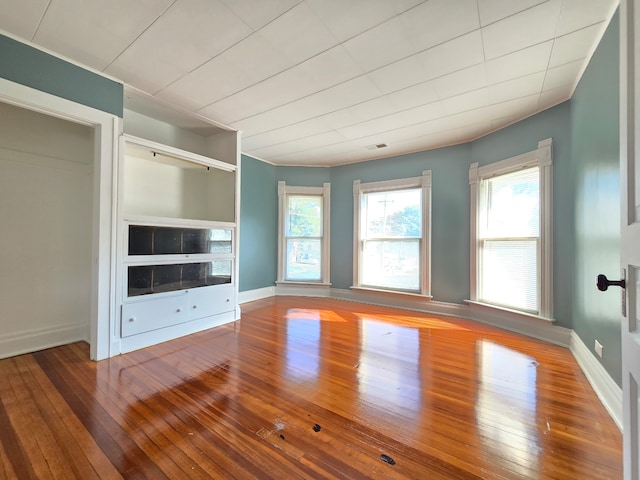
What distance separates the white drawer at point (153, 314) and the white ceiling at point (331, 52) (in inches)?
86.2

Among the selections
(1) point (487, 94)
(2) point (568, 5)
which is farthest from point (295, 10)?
(1) point (487, 94)

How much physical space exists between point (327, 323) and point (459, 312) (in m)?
2.01

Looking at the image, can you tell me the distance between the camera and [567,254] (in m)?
2.88

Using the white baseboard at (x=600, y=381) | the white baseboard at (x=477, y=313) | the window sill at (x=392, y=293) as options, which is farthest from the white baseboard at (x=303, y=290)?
the white baseboard at (x=600, y=381)

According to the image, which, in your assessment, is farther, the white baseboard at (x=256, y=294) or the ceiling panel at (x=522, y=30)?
the white baseboard at (x=256, y=294)

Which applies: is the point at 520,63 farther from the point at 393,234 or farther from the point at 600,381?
the point at 393,234

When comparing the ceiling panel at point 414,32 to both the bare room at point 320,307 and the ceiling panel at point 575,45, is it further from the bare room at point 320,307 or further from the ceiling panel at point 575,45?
the ceiling panel at point 575,45

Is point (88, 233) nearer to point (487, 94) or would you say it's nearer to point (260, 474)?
point (260, 474)

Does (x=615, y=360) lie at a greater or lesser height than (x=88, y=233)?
lesser

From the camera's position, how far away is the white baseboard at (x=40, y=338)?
254 centimetres

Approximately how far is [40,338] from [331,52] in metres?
3.86

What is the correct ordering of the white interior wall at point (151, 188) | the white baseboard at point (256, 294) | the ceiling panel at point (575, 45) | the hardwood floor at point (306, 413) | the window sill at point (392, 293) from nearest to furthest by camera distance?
1. the hardwood floor at point (306, 413)
2. the ceiling panel at point (575, 45)
3. the white interior wall at point (151, 188)
4. the window sill at point (392, 293)
5. the white baseboard at point (256, 294)

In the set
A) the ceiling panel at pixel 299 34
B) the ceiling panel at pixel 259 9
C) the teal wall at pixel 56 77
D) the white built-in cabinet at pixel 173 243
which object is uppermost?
the ceiling panel at pixel 259 9

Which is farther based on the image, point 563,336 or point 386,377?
point 563,336
